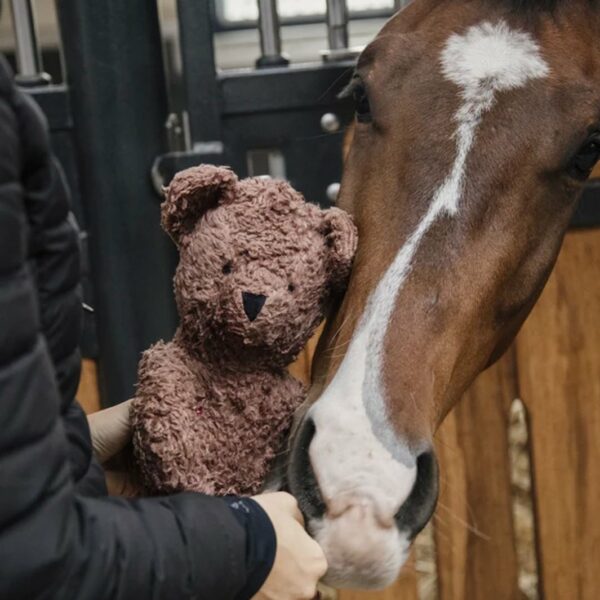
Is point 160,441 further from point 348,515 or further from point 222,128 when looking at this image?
point 222,128

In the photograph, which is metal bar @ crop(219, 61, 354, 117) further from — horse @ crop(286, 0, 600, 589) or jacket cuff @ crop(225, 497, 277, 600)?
jacket cuff @ crop(225, 497, 277, 600)

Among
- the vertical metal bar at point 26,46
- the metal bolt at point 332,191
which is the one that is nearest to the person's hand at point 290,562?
the metal bolt at point 332,191

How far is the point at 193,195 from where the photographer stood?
0.95m

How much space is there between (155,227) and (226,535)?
0.98 metres

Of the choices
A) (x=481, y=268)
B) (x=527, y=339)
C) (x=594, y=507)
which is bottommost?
(x=594, y=507)

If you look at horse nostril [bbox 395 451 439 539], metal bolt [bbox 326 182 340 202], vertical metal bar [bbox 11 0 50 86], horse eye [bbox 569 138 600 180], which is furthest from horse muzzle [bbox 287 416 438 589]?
vertical metal bar [bbox 11 0 50 86]

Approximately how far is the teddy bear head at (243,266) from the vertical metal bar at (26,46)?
2.79ft

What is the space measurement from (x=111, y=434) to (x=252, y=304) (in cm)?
23

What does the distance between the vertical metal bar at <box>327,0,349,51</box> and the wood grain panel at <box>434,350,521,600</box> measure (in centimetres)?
60

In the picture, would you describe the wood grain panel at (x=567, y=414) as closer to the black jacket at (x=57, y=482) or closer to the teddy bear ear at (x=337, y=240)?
the teddy bear ear at (x=337, y=240)

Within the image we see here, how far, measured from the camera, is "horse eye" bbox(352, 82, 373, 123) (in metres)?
1.30

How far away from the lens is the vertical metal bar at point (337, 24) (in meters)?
1.69

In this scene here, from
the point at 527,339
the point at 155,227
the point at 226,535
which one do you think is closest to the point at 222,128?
the point at 155,227

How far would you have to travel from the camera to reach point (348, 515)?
0.89 m
